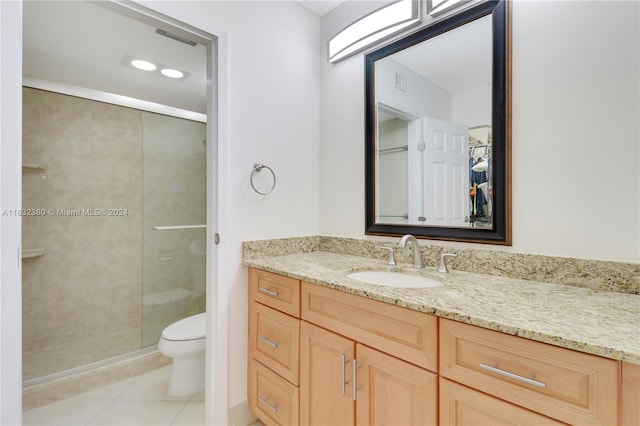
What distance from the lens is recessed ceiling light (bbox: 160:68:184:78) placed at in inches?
82.4

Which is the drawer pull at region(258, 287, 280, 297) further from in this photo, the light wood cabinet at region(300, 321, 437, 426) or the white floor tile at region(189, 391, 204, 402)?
the white floor tile at region(189, 391, 204, 402)

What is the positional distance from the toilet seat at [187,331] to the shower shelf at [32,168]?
1359 millimetres

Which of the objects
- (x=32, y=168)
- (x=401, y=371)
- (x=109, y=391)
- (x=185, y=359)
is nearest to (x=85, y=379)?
(x=109, y=391)

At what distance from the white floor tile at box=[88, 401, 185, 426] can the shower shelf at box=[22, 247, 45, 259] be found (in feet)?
3.63

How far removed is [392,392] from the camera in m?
0.98

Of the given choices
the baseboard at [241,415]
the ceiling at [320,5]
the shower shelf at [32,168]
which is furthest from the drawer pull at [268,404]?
the ceiling at [320,5]

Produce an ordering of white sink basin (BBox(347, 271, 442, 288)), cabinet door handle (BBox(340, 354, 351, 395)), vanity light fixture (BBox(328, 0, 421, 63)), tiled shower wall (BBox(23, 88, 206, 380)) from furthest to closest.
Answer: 1. tiled shower wall (BBox(23, 88, 206, 380))
2. vanity light fixture (BBox(328, 0, 421, 63))
3. white sink basin (BBox(347, 271, 442, 288))
4. cabinet door handle (BBox(340, 354, 351, 395))

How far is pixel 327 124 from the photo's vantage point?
6.57ft

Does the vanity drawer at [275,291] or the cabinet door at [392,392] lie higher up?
the vanity drawer at [275,291]

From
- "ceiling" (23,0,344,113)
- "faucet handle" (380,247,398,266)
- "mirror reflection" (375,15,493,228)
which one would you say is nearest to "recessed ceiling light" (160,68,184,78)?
"ceiling" (23,0,344,113)

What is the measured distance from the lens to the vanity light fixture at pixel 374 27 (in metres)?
1.52

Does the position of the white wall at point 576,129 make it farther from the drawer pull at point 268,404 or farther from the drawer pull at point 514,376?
the drawer pull at point 268,404

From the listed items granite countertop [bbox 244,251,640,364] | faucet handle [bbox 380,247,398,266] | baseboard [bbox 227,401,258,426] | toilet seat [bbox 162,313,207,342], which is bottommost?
baseboard [bbox 227,401,258,426]

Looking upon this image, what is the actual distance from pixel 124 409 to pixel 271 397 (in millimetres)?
1067
